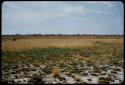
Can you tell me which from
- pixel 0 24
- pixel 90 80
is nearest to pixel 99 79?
pixel 90 80

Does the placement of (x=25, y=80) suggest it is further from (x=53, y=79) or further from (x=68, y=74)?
(x=68, y=74)

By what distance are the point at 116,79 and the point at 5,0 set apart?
18.5 ft

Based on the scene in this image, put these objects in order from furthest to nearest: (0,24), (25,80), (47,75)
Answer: (47,75), (25,80), (0,24)

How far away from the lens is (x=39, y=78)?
354 inches

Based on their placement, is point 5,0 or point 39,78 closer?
point 5,0

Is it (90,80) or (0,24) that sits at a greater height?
(0,24)

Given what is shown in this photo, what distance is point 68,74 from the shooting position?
403 inches

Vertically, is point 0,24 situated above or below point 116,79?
above

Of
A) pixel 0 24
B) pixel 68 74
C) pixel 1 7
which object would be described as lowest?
pixel 68 74

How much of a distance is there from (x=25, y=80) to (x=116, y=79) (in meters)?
3.44

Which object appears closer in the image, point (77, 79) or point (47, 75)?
point (77, 79)

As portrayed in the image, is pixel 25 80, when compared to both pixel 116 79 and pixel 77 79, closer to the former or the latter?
pixel 77 79

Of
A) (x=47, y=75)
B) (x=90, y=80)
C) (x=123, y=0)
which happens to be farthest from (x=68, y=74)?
(x=123, y=0)

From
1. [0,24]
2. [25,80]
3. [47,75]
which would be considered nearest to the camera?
[0,24]
